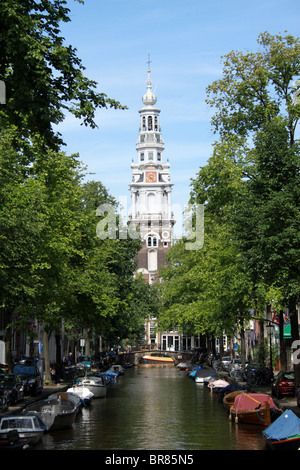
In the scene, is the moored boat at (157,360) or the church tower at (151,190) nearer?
the moored boat at (157,360)

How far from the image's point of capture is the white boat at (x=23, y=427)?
23875 mm

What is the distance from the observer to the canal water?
2609cm

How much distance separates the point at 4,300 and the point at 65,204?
16.0m

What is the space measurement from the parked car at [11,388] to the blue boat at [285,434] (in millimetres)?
14335

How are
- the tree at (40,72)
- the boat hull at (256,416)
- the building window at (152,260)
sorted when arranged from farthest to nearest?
the building window at (152,260) < the boat hull at (256,416) < the tree at (40,72)

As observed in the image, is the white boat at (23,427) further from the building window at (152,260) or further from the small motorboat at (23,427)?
the building window at (152,260)

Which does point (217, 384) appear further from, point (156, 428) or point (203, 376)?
point (156, 428)

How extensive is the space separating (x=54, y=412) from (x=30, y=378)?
10800 mm

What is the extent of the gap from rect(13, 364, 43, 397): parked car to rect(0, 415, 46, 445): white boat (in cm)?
1462

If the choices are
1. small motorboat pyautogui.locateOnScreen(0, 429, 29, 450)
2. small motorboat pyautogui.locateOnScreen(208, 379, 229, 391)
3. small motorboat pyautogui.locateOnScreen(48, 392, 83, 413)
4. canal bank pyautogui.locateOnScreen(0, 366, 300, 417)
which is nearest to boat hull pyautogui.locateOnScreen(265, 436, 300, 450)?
canal bank pyautogui.locateOnScreen(0, 366, 300, 417)

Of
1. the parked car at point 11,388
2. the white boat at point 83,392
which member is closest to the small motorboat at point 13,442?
the parked car at point 11,388
